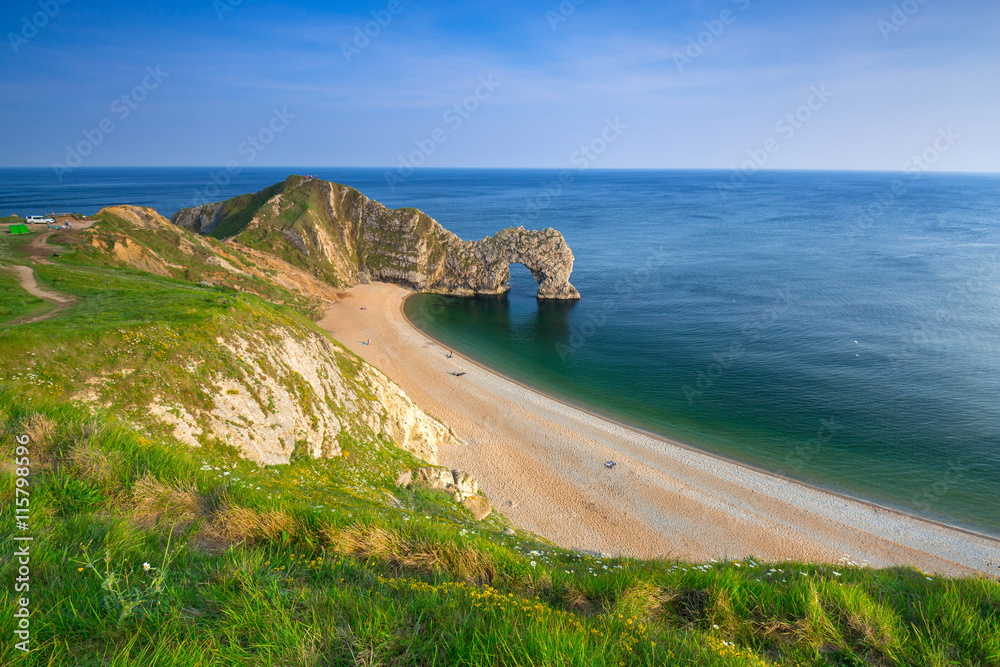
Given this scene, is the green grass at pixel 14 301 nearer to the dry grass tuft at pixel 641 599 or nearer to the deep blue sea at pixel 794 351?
the dry grass tuft at pixel 641 599

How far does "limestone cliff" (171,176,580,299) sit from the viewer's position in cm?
7419

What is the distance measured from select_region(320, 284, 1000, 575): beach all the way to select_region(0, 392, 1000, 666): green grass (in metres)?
15.7

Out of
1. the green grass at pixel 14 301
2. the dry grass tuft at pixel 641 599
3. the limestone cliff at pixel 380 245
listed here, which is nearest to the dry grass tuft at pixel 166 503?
the dry grass tuft at pixel 641 599

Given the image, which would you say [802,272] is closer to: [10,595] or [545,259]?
[545,259]

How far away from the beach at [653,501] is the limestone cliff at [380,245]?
38.6 meters

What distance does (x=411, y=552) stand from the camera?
6.98m

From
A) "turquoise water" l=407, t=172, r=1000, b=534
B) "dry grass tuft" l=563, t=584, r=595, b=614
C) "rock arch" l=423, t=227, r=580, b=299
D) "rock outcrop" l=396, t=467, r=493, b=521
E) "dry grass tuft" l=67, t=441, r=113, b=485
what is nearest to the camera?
"dry grass tuft" l=563, t=584, r=595, b=614

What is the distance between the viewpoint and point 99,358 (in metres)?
16.4

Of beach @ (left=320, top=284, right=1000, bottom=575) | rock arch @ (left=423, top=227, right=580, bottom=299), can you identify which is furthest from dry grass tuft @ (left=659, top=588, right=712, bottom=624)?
rock arch @ (left=423, top=227, right=580, bottom=299)

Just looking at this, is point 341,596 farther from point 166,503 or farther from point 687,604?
point 687,604

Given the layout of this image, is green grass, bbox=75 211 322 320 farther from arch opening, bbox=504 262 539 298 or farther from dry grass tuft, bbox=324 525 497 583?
dry grass tuft, bbox=324 525 497 583

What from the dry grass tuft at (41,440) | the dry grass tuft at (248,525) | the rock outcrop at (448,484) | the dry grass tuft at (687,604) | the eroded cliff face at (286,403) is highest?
the dry grass tuft at (687,604)

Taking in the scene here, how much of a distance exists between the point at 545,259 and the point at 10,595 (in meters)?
73.2

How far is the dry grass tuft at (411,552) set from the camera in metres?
6.76
